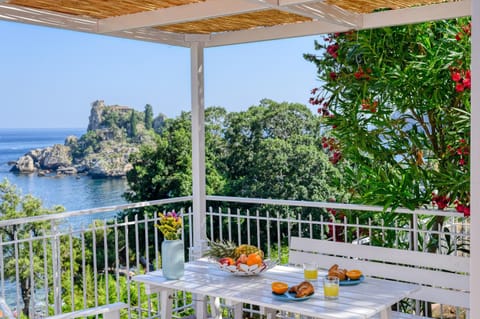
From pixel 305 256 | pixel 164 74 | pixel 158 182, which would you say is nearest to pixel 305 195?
pixel 158 182

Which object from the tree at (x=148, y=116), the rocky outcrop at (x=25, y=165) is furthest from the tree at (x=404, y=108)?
the rocky outcrop at (x=25, y=165)

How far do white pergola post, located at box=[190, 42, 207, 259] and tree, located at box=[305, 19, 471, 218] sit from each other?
3.69ft

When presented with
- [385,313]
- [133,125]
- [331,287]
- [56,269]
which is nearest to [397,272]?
[385,313]

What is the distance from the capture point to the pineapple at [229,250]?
11.9ft

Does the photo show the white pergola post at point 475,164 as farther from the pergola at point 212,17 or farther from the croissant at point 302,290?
the croissant at point 302,290

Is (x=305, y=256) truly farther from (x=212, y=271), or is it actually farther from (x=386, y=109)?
(x=386, y=109)

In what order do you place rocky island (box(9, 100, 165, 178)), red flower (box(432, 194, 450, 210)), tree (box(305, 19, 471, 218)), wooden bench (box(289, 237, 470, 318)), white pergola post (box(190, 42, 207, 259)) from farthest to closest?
rocky island (box(9, 100, 165, 178)) → white pergola post (box(190, 42, 207, 259)) → red flower (box(432, 194, 450, 210)) → tree (box(305, 19, 471, 218)) → wooden bench (box(289, 237, 470, 318))

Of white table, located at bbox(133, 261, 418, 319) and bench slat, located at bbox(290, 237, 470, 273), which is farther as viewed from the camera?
bench slat, located at bbox(290, 237, 470, 273)

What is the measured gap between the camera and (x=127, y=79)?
20156mm

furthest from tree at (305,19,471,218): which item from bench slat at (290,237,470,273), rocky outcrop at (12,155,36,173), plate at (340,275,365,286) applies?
rocky outcrop at (12,155,36,173)

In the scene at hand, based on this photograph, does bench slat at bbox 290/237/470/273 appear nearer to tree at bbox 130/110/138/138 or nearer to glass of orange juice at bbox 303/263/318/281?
glass of orange juice at bbox 303/263/318/281

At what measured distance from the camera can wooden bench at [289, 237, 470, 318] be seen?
138 inches

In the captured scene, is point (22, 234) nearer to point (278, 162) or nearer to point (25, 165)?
point (25, 165)

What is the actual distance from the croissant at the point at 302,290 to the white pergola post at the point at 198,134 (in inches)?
72.1
